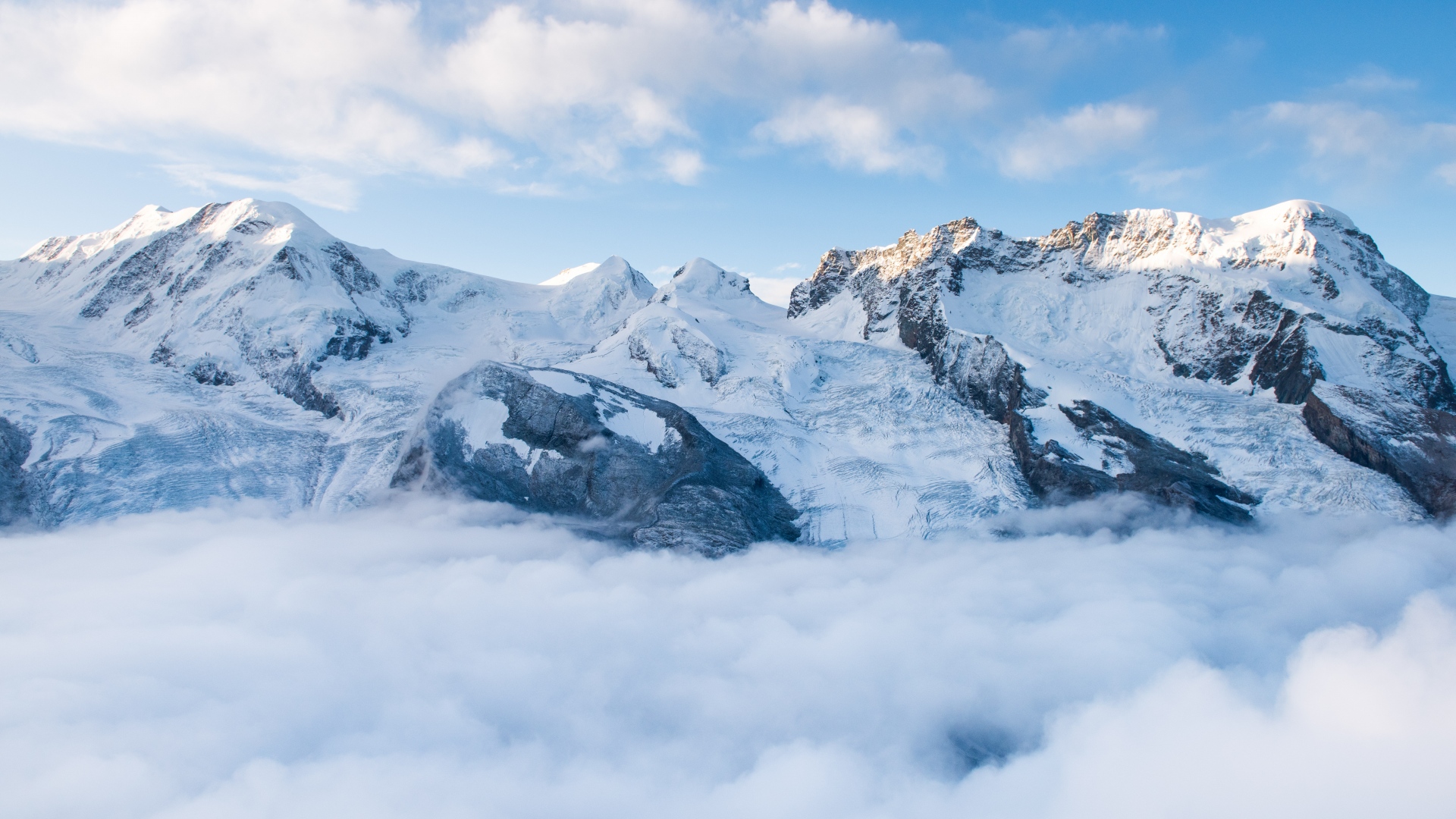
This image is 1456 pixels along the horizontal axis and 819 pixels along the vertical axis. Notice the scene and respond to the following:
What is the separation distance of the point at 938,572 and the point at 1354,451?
5627cm

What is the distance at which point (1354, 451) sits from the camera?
108312 millimetres

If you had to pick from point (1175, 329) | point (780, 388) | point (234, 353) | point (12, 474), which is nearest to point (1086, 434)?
point (1175, 329)

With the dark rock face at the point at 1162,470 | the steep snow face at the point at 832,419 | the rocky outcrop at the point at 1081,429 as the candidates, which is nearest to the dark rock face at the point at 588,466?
the steep snow face at the point at 832,419

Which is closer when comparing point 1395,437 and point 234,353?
point 1395,437

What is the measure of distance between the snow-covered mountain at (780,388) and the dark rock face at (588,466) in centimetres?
39

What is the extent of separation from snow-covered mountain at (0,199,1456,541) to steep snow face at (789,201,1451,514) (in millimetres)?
473

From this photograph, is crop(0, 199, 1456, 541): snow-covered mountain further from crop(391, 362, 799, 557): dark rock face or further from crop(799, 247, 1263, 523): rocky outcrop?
crop(799, 247, 1263, 523): rocky outcrop

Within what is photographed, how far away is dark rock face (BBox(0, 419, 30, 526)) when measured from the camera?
98125 mm

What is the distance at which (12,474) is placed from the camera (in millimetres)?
101812

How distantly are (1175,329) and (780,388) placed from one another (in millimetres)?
67856

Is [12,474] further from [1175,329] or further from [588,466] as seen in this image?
[1175,329]

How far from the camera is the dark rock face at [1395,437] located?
10194cm

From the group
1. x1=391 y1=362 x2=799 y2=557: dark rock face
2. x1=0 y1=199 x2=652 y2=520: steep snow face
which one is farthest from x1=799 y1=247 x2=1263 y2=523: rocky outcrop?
x1=0 y1=199 x2=652 y2=520: steep snow face

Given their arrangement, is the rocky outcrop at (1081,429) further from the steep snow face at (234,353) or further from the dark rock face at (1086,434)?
the steep snow face at (234,353)
